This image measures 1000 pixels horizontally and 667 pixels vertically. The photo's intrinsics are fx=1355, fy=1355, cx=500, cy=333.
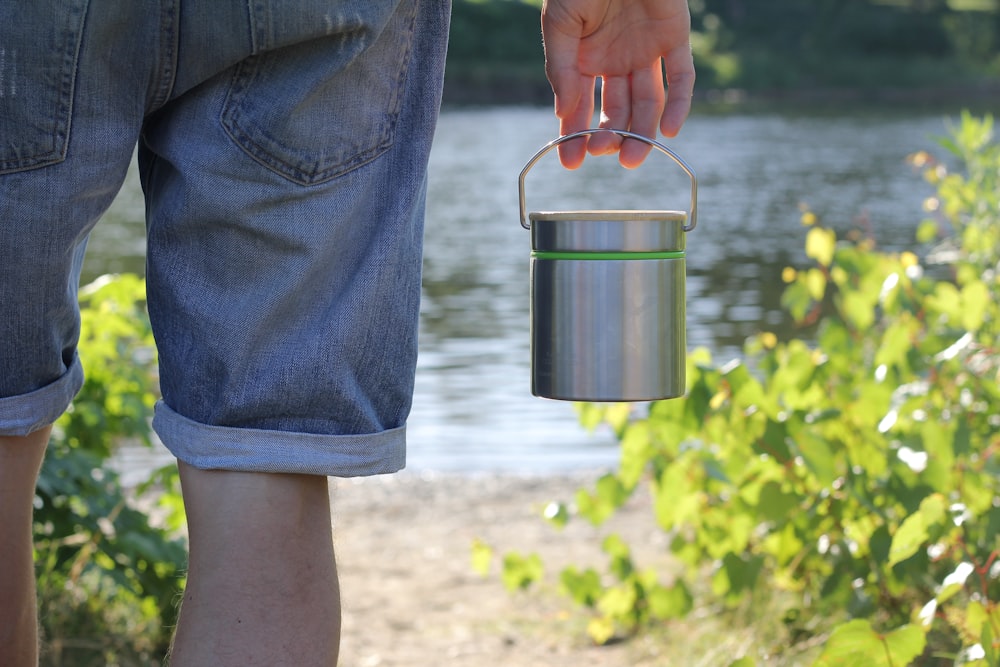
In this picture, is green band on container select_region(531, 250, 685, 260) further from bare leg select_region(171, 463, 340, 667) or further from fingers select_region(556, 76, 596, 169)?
bare leg select_region(171, 463, 340, 667)

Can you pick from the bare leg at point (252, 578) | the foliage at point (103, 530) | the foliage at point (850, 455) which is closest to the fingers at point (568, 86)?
the bare leg at point (252, 578)

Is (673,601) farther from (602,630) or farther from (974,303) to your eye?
(974,303)

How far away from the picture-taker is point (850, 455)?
2.36 metres

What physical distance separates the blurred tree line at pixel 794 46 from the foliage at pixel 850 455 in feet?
111

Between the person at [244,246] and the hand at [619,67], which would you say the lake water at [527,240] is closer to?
the hand at [619,67]

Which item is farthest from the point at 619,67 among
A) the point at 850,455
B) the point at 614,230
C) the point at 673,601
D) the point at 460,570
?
the point at 460,570

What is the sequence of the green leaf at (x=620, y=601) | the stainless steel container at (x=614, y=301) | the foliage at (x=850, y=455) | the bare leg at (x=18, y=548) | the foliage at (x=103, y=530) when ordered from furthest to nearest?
1. the green leaf at (x=620, y=601)
2. the foliage at (x=103, y=530)
3. the foliage at (x=850, y=455)
4. the stainless steel container at (x=614, y=301)
5. the bare leg at (x=18, y=548)

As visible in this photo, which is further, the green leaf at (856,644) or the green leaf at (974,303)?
the green leaf at (974,303)

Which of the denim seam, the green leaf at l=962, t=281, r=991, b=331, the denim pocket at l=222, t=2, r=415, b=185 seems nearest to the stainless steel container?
the denim pocket at l=222, t=2, r=415, b=185

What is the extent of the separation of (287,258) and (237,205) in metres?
0.06

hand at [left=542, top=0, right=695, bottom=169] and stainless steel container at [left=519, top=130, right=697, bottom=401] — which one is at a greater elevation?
hand at [left=542, top=0, right=695, bottom=169]

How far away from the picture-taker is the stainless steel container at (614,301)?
1.32 meters

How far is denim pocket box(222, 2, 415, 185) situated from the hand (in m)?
0.34

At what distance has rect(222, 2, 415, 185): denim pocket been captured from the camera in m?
1.11
